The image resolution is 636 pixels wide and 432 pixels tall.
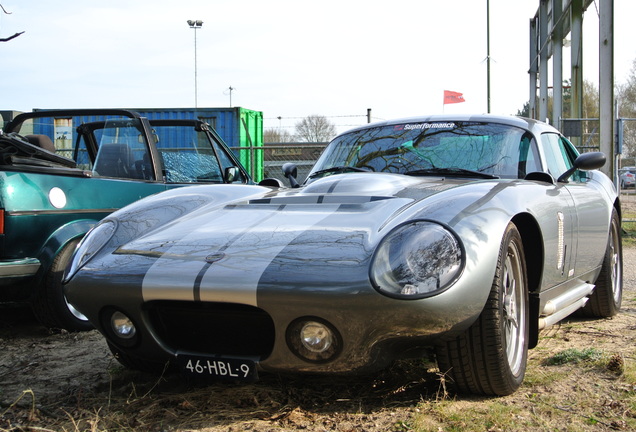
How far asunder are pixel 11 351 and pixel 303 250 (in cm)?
253

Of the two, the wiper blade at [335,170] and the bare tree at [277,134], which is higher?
the bare tree at [277,134]

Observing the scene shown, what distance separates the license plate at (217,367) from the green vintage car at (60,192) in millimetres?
2055

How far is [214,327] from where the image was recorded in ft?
8.73

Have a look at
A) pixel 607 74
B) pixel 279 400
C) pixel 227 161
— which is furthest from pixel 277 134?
pixel 279 400

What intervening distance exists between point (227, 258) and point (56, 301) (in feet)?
7.64

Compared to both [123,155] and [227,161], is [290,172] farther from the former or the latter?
[227,161]

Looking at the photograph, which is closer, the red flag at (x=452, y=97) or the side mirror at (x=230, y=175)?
the side mirror at (x=230, y=175)

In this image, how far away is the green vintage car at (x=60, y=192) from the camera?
4.25 meters

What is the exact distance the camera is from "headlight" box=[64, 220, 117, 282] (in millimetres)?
2967

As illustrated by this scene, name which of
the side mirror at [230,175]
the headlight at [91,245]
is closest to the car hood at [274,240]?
the headlight at [91,245]

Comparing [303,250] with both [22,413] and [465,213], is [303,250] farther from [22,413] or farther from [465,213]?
[22,413]

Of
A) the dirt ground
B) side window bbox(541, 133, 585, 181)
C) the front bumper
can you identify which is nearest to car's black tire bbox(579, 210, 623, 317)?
side window bbox(541, 133, 585, 181)

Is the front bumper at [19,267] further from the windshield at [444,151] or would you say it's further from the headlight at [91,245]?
the windshield at [444,151]

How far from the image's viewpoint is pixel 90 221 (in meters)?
4.78
